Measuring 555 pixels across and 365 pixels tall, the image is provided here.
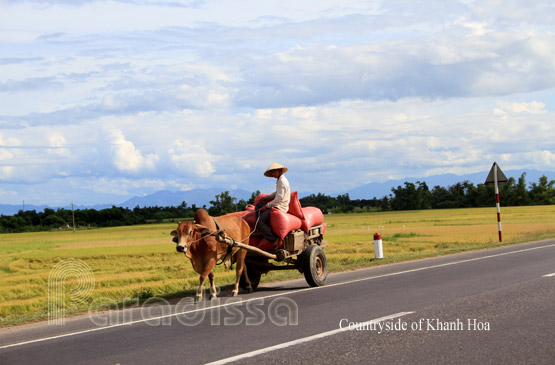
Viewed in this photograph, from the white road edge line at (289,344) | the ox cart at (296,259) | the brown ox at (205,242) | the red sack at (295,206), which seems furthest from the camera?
the red sack at (295,206)

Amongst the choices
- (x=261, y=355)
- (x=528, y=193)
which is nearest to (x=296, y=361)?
(x=261, y=355)

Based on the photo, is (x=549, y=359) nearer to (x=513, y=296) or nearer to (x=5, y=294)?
(x=513, y=296)

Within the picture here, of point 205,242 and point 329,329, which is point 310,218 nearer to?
point 205,242

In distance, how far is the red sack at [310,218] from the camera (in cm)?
1283

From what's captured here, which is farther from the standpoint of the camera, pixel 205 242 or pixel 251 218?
pixel 251 218

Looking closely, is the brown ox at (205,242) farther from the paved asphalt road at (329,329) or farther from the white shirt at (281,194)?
the white shirt at (281,194)

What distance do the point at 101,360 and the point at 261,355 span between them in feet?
5.70

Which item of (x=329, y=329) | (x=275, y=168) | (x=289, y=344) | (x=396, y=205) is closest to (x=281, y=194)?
(x=275, y=168)

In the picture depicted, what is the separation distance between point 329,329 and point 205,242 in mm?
3718

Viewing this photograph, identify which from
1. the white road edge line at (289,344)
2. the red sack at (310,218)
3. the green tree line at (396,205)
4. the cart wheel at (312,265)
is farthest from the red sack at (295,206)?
the green tree line at (396,205)

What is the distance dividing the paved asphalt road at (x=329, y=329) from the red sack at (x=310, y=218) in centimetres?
139

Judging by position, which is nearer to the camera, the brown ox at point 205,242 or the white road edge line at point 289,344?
the white road edge line at point 289,344

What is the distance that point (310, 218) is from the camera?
13.1m

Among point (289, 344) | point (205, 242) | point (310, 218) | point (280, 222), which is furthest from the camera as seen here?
point (310, 218)
